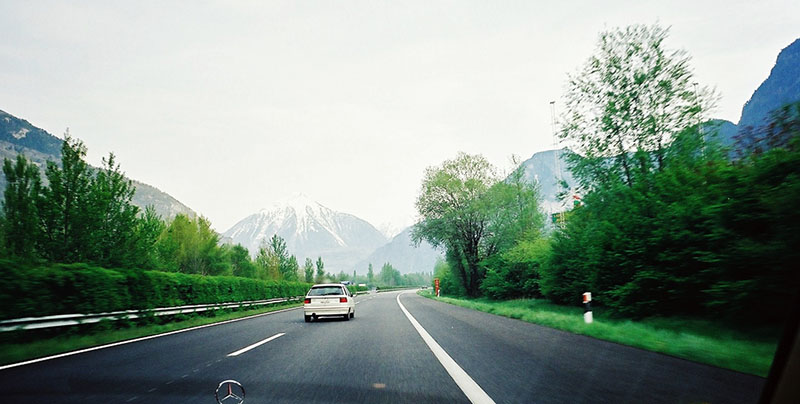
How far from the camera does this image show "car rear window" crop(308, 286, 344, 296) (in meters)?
17.2

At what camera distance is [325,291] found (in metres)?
17.4

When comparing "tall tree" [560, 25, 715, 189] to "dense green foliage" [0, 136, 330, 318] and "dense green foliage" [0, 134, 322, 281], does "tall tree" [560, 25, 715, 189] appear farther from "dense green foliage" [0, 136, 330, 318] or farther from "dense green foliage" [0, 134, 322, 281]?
"dense green foliage" [0, 134, 322, 281]

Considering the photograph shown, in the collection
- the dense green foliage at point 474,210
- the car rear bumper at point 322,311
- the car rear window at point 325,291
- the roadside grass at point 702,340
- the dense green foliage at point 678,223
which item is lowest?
the roadside grass at point 702,340

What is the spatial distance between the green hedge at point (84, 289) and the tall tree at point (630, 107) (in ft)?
58.0

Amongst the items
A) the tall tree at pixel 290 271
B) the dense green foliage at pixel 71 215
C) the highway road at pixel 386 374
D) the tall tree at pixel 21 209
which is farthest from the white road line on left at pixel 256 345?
the tall tree at pixel 290 271

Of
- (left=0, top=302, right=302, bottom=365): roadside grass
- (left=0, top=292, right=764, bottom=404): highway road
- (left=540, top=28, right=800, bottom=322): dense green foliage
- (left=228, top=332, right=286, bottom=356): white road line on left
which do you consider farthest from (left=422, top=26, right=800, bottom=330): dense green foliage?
(left=0, top=302, right=302, bottom=365): roadside grass

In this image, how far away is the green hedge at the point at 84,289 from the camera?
9.80 meters

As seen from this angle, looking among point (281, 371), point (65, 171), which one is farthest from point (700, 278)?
point (65, 171)

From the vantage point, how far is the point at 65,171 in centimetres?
2139

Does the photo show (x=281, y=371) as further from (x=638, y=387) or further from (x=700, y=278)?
(x=700, y=278)

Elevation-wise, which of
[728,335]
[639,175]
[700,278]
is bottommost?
[728,335]

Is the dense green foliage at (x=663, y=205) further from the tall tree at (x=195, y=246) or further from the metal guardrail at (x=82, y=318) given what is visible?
the tall tree at (x=195, y=246)

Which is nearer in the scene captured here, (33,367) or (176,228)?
(33,367)

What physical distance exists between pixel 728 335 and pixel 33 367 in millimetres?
12128
